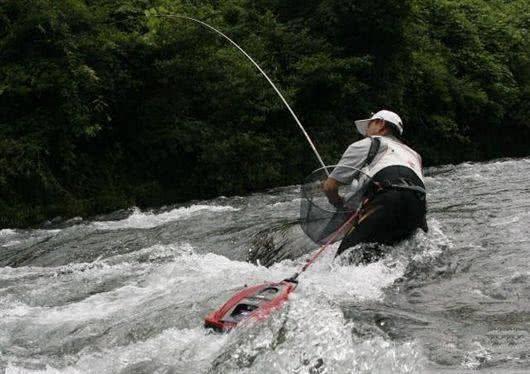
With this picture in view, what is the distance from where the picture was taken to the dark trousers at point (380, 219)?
5.52 metres

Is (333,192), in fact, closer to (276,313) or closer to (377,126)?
(377,126)

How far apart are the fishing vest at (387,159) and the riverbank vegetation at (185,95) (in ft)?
23.7

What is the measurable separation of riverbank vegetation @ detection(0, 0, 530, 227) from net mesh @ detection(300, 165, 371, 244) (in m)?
7.04

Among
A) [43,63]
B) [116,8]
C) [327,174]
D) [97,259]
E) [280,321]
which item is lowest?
[97,259]

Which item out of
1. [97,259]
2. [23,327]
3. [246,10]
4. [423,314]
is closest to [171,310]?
[23,327]

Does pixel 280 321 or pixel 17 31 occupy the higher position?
pixel 17 31

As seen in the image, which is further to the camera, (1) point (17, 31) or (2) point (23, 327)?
(1) point (17, 31)

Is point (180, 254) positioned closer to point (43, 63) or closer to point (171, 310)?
point (171, 310)

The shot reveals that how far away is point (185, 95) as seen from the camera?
45.2 ft

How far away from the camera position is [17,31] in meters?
11.9

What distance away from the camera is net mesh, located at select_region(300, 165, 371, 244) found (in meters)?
5.64

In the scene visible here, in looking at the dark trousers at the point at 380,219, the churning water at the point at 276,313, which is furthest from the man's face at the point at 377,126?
the churning water at the point at 276,313

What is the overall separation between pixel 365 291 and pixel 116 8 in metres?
11.3

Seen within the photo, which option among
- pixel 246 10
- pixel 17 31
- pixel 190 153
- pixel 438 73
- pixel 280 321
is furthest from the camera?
pixel 438 73
